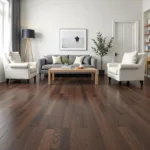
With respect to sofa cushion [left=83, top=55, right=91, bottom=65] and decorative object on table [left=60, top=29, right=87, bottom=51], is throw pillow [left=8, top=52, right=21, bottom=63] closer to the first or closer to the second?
decorative object on table [left=60, top=29, right=87, bottom=51]

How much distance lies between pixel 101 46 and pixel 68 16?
1.74m

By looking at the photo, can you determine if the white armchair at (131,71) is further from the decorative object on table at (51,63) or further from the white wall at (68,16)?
the white wall at (68,16)

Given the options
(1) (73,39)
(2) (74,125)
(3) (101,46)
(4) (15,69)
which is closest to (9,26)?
(4) (15,69)

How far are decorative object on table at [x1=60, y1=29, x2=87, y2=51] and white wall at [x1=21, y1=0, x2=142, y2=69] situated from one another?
16cm

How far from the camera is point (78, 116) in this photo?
221 cm

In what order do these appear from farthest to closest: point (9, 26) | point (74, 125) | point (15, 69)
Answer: point (9, 26) → point (15, 69) → point (74, 125)

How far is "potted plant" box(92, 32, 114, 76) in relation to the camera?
7.43 m

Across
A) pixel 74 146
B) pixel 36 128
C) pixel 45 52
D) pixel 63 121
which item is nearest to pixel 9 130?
pixel 36 128

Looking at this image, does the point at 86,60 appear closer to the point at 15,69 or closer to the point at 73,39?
the point at 73,39

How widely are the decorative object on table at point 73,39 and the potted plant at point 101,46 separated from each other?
43 cm

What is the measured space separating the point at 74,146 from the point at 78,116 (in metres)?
0.79

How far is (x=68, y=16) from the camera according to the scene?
25.2 ft

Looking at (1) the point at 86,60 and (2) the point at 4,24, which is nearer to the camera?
(2) the point at 4,24

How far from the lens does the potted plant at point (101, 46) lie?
743cm
